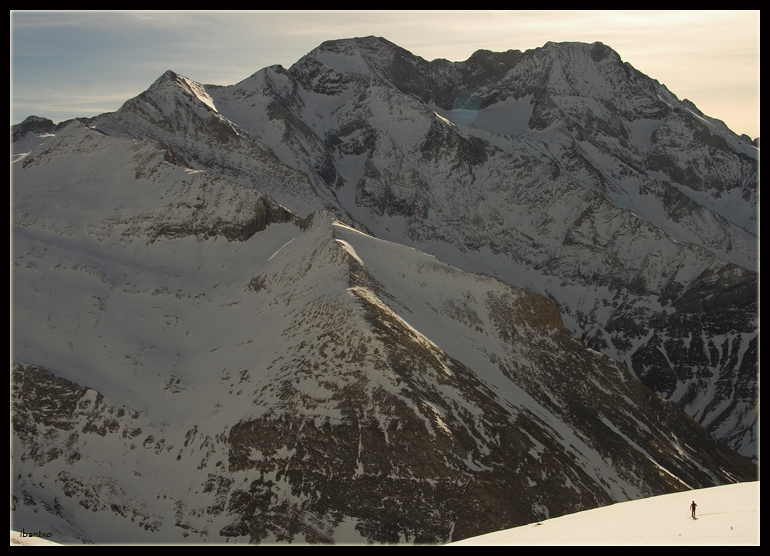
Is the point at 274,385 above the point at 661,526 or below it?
below

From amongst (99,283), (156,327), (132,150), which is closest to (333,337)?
(156,327)

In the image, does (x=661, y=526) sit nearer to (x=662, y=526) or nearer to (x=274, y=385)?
(x=662, y=526)

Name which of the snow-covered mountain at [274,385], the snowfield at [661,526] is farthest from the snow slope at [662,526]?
the snow-covered mountain at [274,385]

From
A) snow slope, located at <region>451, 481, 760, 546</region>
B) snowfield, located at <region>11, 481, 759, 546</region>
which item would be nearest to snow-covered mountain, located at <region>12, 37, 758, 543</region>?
snowfield, located at <region>11, 481, 759, 546</region>

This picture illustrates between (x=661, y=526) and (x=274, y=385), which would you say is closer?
(x=661, y=526)

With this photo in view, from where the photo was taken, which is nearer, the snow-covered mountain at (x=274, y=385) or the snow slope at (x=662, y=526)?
the snow slope at (x=662, y=526)

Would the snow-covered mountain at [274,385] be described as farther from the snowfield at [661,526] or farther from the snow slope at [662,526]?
the snow slope at [662,526]

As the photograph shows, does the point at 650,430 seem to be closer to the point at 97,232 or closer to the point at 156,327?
the point at 156,327

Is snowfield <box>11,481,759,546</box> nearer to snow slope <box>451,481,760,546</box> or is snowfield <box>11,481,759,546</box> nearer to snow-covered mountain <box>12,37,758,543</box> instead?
snow slope <box>451,481,760,546</box>

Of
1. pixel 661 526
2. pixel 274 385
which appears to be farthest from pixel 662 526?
pixel 274 385
